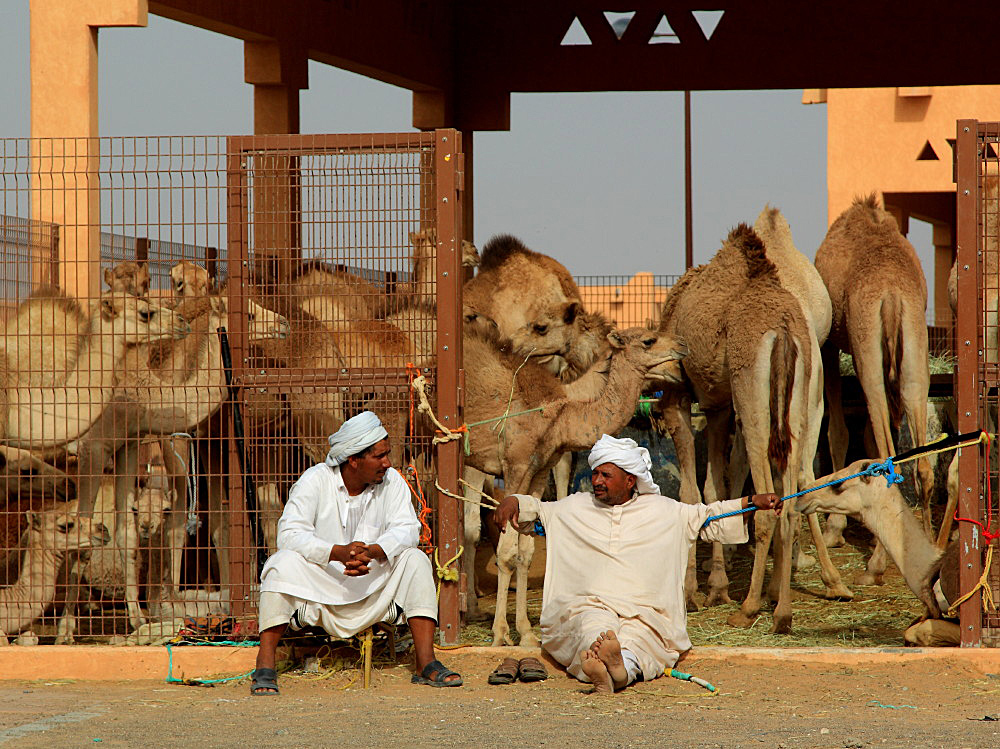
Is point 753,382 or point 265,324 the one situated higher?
point 265,324

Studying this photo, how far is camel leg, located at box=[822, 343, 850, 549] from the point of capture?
34.7ft

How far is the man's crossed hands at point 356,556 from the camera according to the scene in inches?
245

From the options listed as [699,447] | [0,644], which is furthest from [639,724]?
[699,447]

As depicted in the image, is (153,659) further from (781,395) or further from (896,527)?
(781,395)

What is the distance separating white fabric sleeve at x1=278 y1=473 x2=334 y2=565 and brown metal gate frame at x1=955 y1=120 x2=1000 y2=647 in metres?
2.89

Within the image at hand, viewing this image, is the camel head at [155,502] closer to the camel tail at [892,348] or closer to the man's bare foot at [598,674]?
the man's bare foot at [598,674]

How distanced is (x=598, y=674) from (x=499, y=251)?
5.43 m

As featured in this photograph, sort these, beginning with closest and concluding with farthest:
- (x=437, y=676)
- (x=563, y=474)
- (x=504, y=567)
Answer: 1. (x=437, y=676)
2. (x=504, y=567)
3. (x=563, y=474)

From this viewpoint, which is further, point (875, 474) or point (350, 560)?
point (875, 474)

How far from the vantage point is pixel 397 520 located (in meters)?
6.50

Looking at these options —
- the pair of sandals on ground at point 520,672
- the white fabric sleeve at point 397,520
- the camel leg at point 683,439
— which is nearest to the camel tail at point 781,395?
the camel leg at point 683,439

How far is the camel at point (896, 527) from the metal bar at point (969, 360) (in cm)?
39

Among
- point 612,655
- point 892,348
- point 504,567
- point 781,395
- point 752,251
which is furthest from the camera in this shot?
point 892,348

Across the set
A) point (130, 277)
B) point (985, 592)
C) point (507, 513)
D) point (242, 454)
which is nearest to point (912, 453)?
point (985, 592)
